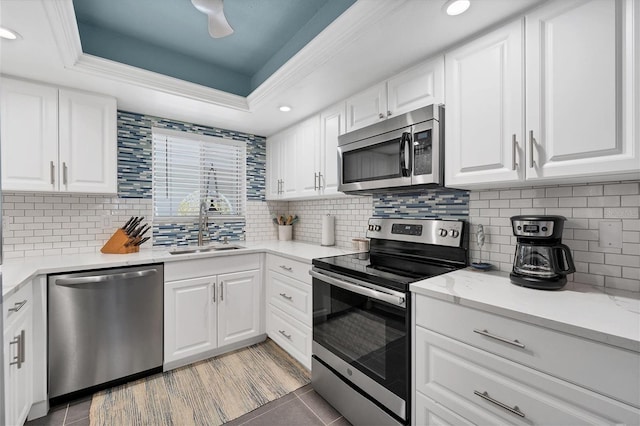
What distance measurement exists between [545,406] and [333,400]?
121cm

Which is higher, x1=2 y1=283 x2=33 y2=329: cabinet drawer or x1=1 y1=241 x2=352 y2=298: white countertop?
x1=1 y1=241 x2=352 y2=298: white countertop

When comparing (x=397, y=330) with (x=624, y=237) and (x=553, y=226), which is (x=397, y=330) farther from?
(x=624, y=237)

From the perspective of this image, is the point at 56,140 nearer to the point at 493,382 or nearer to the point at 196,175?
the point at 196,175

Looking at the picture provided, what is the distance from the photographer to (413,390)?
1478 millimetres

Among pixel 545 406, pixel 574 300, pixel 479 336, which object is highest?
pixel 574 300

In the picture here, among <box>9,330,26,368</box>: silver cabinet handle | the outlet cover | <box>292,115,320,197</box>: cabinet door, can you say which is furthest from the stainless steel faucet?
the outlet cover

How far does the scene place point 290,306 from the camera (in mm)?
2453

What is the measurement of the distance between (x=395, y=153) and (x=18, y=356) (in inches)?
94.9

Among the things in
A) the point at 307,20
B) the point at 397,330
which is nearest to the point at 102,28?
the point at 307,20

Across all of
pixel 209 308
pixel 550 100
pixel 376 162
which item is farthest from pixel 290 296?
pixel 550 100

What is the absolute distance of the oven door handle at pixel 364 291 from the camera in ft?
4.94

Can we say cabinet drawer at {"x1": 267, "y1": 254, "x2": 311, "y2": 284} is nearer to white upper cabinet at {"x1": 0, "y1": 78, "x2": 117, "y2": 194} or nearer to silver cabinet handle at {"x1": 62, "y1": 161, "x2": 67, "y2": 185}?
white upper cabinet at {"x1": 0, "y1": 78, "x2": 117, "y2": 194}

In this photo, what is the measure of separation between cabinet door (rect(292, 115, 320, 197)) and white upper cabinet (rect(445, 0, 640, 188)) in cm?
127

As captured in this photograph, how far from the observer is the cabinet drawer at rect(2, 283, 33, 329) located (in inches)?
58.6
